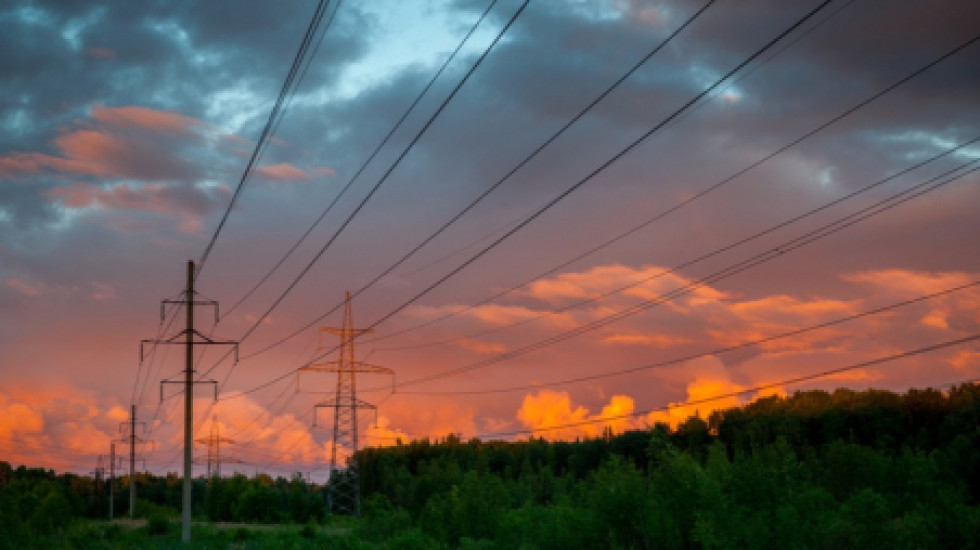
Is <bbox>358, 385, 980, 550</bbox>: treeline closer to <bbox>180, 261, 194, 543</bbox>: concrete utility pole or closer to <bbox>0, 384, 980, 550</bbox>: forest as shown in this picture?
<bbox>0, 384, 980, 550</bbox>: forest

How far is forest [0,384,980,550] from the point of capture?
31.0 meters

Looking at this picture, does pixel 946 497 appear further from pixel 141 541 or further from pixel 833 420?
pixel 833 420

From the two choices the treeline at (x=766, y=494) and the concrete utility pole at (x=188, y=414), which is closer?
the treeline at (x=766, y=494)

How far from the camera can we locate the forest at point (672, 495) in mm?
31016

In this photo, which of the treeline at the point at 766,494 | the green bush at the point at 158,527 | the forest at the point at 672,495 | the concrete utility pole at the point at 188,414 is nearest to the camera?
the treeline at the point at 766,494

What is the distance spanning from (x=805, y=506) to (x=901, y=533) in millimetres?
5265

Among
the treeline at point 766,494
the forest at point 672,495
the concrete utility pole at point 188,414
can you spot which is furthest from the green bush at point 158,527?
the concrete utility pole at point 188,414

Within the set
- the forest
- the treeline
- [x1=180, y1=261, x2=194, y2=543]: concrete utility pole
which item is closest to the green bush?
the forest

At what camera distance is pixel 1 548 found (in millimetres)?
48594

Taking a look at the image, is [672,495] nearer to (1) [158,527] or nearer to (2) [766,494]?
(2) [766,494]

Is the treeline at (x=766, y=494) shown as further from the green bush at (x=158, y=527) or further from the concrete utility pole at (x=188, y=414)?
the green bush at (x=158, y=527)

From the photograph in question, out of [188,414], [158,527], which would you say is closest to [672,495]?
[188,414]

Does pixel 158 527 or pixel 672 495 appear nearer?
pixel 672 495

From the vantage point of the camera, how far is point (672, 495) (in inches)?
1350
